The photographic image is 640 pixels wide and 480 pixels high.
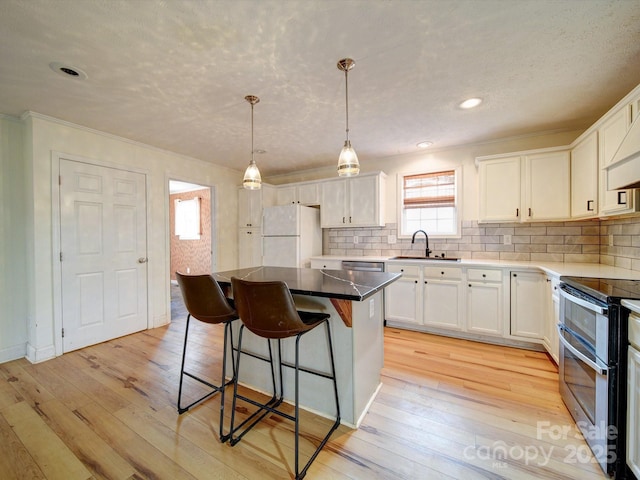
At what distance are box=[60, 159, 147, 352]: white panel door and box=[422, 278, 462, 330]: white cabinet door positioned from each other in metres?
3.59

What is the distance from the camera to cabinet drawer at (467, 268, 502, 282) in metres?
3.00

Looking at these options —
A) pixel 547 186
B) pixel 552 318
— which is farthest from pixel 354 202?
pixel 552 318

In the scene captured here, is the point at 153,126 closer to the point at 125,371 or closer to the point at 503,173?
the point at 125,371

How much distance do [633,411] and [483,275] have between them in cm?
186

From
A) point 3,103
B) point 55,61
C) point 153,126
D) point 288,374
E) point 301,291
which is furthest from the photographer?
point 153,126

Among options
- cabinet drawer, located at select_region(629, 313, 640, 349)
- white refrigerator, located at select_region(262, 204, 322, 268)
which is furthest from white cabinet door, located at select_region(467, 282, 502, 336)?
white refrigerator, located at select_region(262, 204, 322, 268)

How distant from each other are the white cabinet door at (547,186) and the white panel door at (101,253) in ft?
15.2

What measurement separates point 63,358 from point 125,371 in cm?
86

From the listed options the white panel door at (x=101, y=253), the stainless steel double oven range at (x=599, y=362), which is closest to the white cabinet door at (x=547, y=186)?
the stainless steel double oven range at (x=599, y=362)

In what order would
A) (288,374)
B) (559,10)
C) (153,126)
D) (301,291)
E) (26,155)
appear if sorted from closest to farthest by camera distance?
(559,10)
(301,291)
(288,374)
(26,155)
(153,126)

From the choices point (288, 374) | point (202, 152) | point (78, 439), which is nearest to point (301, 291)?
point (288, 374)

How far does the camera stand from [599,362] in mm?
1440

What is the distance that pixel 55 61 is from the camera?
74.3 inches

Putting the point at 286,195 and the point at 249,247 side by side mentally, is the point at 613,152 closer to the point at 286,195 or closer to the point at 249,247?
the point at 286,195
